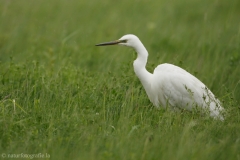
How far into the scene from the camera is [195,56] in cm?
671

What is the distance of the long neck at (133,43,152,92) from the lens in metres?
4.95

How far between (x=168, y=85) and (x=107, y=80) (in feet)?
2.72

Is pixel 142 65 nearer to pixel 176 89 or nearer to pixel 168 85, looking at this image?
pixel 168 85

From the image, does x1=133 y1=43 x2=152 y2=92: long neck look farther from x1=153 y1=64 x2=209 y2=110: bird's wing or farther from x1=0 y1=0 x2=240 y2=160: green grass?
x1=0 y1=0 x2=240 y2=160: green grass

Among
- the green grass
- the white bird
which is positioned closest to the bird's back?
the white bird

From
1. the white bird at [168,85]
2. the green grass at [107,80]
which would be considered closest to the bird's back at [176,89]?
the white bird at [168,85]

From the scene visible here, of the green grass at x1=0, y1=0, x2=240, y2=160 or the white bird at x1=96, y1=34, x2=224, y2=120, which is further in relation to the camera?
the white bird at x1=96, y1=34, x2=224, y2=120

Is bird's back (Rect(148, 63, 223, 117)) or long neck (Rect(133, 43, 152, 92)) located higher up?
long neck (Rect(133, 43, 152, 92))

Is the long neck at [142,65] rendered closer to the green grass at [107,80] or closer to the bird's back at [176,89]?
the bird's back at [176,89]

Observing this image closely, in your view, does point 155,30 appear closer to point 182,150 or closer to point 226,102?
point 226,102

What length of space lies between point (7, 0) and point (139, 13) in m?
2.79

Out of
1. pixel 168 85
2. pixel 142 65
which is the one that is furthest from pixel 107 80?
pixel 168 85

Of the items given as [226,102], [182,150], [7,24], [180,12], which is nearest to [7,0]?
[7,24]

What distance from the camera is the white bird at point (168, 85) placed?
490 centimetres
